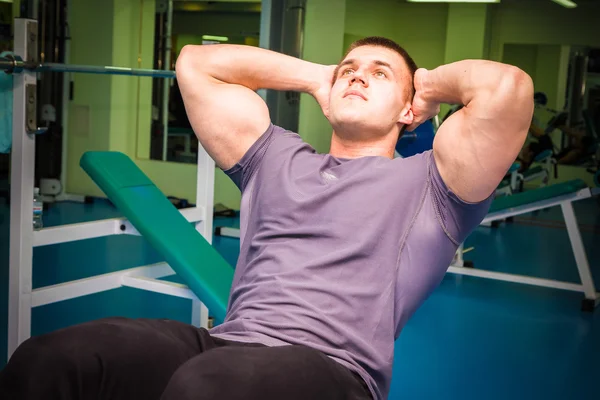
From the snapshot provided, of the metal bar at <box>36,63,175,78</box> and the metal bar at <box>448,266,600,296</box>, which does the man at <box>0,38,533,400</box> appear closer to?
the metal bar at <box>36,63,175,78</box>

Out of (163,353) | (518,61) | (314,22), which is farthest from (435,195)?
(518,61)

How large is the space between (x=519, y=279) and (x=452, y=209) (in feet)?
10.3

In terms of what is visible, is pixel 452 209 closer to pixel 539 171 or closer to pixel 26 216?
pixel 26 216

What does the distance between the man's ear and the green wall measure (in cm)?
458

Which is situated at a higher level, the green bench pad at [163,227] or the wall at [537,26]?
the wall at [537,26]

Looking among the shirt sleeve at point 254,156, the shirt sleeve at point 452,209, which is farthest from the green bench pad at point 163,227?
the shirt sleeve at point 452,209

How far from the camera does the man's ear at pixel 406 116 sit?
68.2 inches

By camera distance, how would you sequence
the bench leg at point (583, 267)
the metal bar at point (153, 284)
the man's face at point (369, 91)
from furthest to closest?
the bench leg at point (583, 267), the metal bar at point (153, 284), the man's face at point (369, 91)

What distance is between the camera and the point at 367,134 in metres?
1.70

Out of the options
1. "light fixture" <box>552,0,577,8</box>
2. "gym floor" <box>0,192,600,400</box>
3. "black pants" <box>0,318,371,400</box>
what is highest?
"light fixture" <box>552,0,577,8</box>

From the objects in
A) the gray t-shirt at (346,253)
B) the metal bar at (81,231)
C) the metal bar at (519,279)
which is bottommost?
the metal bar at (519,279)

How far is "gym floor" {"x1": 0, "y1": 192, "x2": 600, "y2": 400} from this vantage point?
2996 millimetres

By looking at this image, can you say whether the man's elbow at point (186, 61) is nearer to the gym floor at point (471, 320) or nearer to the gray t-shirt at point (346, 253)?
the gray t-shirt at point (346, 253)

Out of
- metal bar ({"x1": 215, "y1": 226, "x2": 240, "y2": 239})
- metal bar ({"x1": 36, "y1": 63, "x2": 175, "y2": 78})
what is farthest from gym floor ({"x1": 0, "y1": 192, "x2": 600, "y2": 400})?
metal bar ({"x1": 36, "y1": 63, "x2": 175, "y2": 78})
